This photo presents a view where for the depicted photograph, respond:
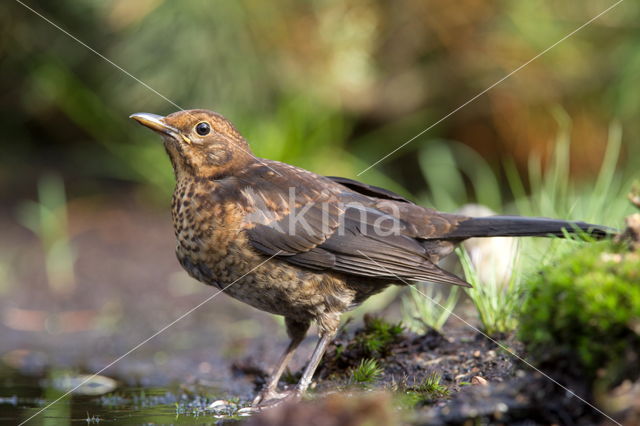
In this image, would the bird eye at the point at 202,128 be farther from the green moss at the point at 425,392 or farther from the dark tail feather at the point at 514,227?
the green moss at the point at 425,392

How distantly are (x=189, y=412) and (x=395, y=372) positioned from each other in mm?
1044

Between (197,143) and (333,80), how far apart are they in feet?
15.4

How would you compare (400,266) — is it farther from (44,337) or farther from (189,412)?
(44,337)

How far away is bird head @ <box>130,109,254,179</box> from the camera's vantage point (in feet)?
14.6

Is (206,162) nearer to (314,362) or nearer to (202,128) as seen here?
(202,128)

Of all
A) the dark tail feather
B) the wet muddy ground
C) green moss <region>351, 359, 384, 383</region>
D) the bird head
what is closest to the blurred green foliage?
the wet muddy ground

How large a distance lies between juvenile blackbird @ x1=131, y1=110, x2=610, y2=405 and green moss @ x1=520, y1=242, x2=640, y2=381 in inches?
42.3

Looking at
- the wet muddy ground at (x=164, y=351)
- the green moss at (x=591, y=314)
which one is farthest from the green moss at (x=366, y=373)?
the green moss at (x=591, y=314)

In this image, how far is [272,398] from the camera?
3.98 m

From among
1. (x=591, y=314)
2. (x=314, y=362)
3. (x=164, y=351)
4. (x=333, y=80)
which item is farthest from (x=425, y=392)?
(x=333, y=80)

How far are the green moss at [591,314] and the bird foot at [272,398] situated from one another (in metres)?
1.44

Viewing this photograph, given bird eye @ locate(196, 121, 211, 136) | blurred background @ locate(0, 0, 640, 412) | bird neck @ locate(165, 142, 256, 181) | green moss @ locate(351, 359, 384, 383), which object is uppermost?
blurred background @ locate(0, 0, 640, 412)

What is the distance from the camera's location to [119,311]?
6.91 meters

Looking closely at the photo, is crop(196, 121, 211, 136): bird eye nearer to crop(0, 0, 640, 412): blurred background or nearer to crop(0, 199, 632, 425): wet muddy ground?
crop(0, 199, 632, 425): wet muddy ground
